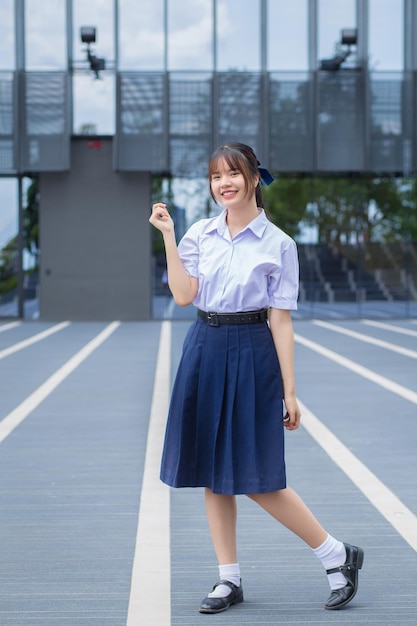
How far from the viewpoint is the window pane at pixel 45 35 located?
27.1m

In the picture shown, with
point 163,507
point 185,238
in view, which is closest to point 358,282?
point 163,507

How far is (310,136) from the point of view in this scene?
88.3ft

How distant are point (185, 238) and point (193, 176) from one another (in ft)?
75.9

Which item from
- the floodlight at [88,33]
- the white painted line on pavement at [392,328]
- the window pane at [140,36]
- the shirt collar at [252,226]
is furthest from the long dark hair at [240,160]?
the window pane at [140,36]

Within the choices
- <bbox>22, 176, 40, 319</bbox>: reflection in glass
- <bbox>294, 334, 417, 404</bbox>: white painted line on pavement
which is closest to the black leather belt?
<bbox>294, 334, 417, 404</bbox>: white painted line on pavement

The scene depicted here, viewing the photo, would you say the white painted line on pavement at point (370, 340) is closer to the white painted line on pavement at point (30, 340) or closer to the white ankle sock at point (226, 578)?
the white painted line on pavement at point (30, 340)

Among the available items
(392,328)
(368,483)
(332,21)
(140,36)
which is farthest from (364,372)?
(140,36)

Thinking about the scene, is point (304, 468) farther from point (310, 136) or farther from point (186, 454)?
point (310, 136)

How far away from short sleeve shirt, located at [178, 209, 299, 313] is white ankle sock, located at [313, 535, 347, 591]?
0.93 meters

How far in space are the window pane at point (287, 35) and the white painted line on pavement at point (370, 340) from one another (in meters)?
6.27

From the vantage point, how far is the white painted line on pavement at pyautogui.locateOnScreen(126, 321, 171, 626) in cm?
432

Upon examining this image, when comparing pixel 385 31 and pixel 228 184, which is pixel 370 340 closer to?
pixel 385 31

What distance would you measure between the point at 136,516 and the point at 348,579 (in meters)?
1.89

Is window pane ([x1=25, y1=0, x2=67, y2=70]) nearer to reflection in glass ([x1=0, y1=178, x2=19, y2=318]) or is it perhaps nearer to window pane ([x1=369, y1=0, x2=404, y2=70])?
reflection in glass ([x1=0, y1=178, x2=19, y2=318])
